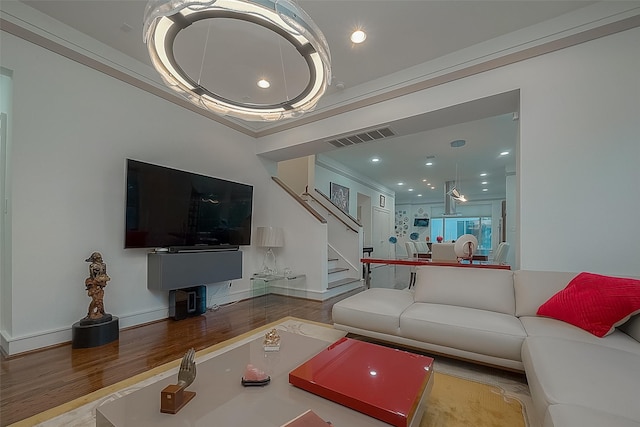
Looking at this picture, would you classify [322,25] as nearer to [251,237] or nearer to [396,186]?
[251,237]

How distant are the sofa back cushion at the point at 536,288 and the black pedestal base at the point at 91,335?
12.4 feet

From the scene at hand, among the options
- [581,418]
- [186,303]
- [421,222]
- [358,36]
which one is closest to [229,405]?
[581,418]

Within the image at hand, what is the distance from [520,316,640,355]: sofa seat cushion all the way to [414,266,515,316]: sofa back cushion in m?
0.28

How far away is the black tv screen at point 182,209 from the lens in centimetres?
309

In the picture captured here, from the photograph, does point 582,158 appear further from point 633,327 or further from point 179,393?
point 179,393

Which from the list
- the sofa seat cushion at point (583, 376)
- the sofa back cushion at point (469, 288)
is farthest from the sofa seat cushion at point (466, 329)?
the sofa seat cushion at point (583, 376)

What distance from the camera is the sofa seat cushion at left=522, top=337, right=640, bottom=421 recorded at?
1084 millimetres

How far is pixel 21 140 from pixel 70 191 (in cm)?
55

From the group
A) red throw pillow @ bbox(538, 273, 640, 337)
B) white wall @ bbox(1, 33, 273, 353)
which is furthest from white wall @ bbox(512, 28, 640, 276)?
white wall @ bbox(1, 33, 273, 353)

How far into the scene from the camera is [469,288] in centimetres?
257

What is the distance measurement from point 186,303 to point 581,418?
371 cm

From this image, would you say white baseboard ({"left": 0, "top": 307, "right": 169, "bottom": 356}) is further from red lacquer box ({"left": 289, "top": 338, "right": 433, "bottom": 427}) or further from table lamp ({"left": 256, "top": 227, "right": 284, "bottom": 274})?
red lacquer box ({"left": 289, "top": 338, "right": 433, "bottom": 427})

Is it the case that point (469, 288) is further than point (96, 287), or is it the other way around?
point (96, 287)

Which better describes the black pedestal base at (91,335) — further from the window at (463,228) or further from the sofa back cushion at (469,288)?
the window at (463,228)
